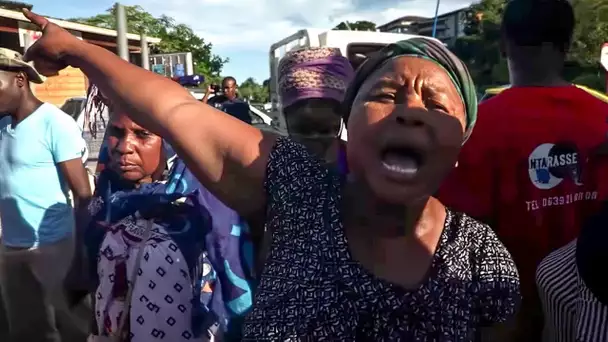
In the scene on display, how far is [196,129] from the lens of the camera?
123 centimetres

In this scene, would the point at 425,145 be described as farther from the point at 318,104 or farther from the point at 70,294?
the point at 70,294

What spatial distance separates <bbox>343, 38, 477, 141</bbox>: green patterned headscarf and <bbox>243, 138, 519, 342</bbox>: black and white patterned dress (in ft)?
0.66

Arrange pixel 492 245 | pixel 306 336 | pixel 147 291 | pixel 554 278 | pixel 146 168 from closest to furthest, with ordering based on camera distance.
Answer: pixel 306 336 → pixel 492 245 → pixel 554 278 → pixel 147 291 → pixel 146 168

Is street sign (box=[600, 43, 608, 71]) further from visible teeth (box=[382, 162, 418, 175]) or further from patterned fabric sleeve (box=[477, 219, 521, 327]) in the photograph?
visible teeth (box=[382, 162, 418, 175])

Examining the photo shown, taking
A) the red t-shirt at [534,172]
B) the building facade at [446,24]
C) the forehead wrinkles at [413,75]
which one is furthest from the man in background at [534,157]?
the building facade at [446,24]

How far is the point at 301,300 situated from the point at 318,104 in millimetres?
1478

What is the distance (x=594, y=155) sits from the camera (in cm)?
179

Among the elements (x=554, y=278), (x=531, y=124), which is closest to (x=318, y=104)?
(x=531, y=124)

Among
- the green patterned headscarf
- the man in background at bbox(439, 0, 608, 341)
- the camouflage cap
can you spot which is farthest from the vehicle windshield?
the green patterned headscarf

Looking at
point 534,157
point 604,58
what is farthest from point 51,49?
point 604,58

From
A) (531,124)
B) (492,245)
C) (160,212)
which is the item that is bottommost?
(160,212)

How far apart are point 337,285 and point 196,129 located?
1.30 ft

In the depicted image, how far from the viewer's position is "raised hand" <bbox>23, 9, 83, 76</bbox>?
134 centimetres

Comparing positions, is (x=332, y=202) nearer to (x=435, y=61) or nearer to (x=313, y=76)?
(x=435, y=61)
